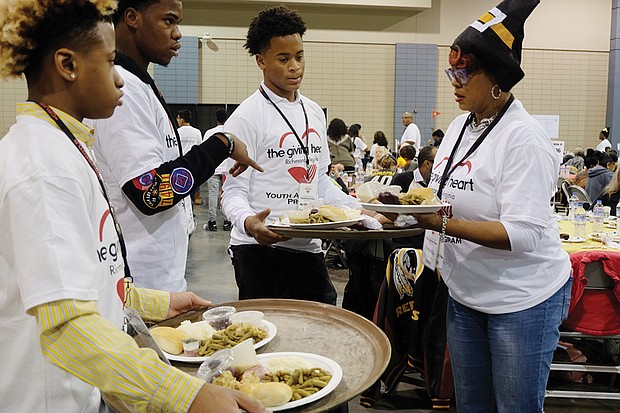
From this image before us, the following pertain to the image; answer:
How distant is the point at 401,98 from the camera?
14.6m

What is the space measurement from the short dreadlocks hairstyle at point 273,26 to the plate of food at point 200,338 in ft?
4.75

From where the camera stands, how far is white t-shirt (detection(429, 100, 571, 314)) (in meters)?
1.89

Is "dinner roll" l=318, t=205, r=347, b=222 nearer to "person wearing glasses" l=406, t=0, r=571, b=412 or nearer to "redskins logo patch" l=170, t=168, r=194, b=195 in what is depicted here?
"person wearing glasses" l=406, t=0, r=571, b=412

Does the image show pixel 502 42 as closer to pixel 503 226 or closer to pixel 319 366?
pixel 503 226

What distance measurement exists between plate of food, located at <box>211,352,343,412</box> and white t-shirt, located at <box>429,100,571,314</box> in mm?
916

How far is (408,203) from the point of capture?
2.00m

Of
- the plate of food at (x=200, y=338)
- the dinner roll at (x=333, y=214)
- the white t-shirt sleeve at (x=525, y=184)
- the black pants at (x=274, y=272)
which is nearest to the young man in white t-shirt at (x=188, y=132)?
the black pants at (x=274, y=272)

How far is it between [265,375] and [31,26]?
2.62 feet

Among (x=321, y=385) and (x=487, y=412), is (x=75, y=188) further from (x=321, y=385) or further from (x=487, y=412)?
(x=487, y=412)

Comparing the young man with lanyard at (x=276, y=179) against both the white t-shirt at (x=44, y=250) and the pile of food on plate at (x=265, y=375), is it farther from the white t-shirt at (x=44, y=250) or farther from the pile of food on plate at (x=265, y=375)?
the white t-shirt at (x=44, y=250)

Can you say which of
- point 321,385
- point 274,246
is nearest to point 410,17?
point 274,246

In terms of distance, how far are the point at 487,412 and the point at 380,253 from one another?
5.94ft

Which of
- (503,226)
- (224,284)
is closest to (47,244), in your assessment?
(503,226)

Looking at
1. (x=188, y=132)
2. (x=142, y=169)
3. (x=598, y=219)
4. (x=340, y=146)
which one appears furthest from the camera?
(x=340, y=146)
